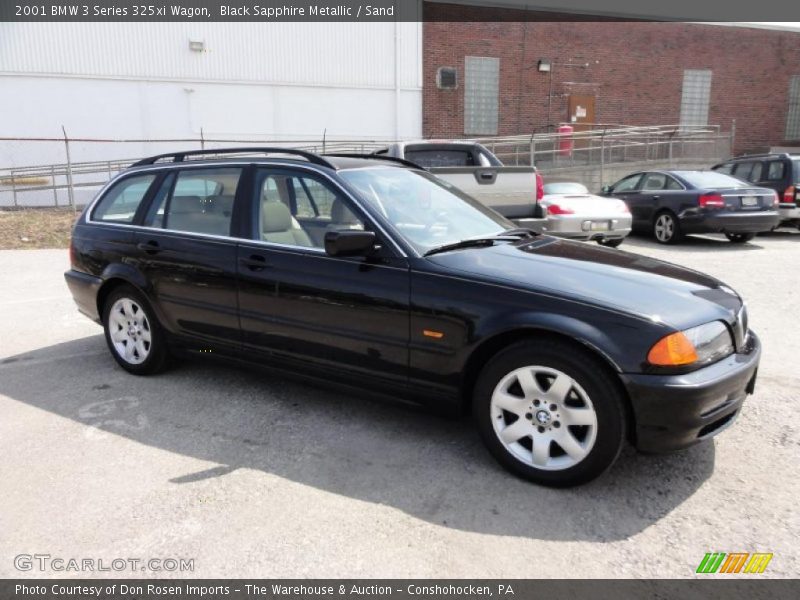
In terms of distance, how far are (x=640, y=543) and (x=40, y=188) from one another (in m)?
19.8

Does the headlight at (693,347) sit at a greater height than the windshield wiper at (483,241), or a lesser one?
lesser

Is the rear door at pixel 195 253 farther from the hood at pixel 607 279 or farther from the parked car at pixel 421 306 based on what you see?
the hood at pixel 607 279

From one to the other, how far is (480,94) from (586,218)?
1623cm

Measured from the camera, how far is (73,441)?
3.77m

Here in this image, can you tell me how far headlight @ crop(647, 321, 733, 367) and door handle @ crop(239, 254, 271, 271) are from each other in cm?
235

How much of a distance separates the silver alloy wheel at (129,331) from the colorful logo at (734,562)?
3.90 m

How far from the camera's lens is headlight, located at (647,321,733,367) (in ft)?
9.43

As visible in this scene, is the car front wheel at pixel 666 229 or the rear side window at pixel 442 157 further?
the car front wheel at pixel 666 229

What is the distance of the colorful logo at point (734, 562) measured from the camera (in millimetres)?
2562

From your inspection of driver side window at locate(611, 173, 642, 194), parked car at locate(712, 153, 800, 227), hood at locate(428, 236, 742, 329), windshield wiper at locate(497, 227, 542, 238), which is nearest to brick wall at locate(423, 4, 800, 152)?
driver side window at locate(611, 173, 642, 194)

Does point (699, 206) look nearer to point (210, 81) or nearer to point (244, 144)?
point (244, 144)

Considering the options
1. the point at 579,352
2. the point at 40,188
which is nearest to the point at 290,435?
the point at 579,352

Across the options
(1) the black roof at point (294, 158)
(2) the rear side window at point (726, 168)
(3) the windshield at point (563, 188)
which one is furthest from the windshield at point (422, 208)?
(2) the rear side window at point (726, 168)

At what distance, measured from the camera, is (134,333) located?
16.0ft
